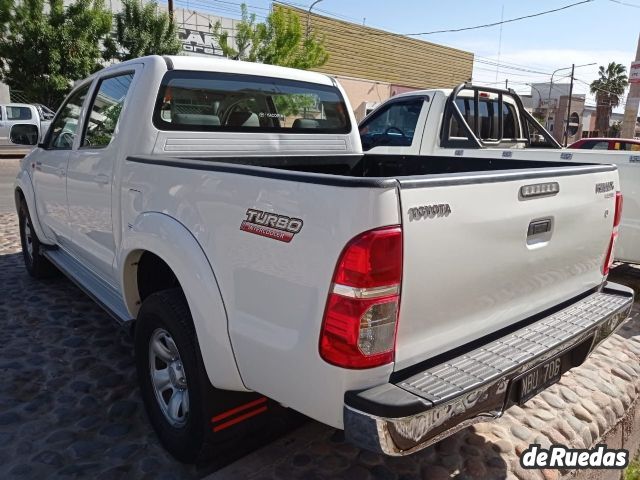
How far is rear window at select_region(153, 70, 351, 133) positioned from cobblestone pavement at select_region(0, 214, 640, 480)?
168 centimetres

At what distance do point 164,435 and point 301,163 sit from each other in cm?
193

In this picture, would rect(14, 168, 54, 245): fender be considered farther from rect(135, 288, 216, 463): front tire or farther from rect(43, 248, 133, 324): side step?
rect(135, 288, 216, 463): front tire

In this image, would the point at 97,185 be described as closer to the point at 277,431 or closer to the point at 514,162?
the point at 277,431

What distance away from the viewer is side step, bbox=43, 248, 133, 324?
320cm

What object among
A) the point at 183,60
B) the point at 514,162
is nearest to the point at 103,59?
the point at 183,60

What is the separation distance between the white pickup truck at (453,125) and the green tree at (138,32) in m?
14.7

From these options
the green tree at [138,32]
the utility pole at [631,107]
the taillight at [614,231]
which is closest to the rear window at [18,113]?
the green tree at [138,32]

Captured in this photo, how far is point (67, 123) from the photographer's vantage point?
4.29 metres

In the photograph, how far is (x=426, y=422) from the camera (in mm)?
Result: 1806

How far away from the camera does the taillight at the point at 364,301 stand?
1.72 meters

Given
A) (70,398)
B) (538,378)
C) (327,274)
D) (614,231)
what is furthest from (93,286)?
(614,231)

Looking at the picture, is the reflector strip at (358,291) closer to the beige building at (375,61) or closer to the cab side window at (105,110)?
the cab side window at (105,110)

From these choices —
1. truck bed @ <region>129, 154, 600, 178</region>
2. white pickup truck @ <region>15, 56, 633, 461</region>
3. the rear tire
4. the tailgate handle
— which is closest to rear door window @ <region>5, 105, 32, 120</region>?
the rear tire

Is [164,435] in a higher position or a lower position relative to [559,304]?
lower
